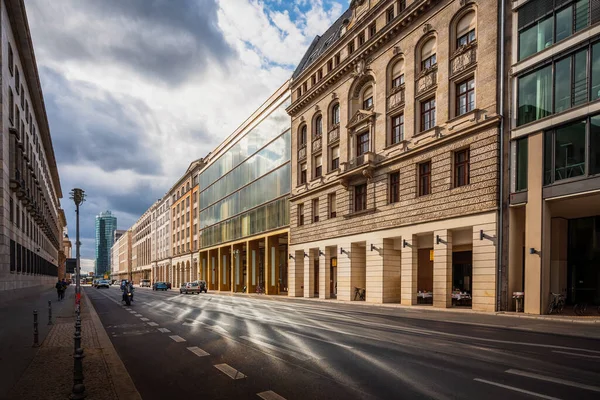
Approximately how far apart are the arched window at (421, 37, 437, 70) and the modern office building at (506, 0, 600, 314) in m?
5.15

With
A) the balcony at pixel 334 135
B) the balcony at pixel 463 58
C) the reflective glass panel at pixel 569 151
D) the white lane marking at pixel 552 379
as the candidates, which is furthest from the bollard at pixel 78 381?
the balcony at pixel 334 135

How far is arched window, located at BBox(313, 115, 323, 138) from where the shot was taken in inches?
1523

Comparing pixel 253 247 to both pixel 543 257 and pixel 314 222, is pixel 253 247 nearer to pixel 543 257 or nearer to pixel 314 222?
pixel 314 222

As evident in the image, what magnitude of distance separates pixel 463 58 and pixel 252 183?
32734mm

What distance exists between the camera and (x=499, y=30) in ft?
73.0

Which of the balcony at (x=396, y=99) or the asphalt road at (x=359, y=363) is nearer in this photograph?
the asphalt road at (x=359, y=363)

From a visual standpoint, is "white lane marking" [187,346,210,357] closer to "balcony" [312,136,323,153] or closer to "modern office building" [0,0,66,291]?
"modern office building" [0,0,66,291]

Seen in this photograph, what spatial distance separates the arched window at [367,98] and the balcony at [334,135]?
10.7 ft

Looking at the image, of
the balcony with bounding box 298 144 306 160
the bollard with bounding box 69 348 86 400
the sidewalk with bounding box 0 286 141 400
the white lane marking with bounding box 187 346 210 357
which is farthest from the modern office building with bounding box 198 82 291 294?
the bollard with bounding box 69 348 86 400

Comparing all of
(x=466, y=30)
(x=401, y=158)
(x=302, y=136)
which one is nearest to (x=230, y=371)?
(x=401, y=158)

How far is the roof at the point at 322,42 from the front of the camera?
130 feet

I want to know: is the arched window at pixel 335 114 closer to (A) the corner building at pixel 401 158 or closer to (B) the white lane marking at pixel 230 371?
(A) the corner building at pixel 401 158

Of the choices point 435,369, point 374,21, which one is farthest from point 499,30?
point 435,369

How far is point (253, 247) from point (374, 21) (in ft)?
100
